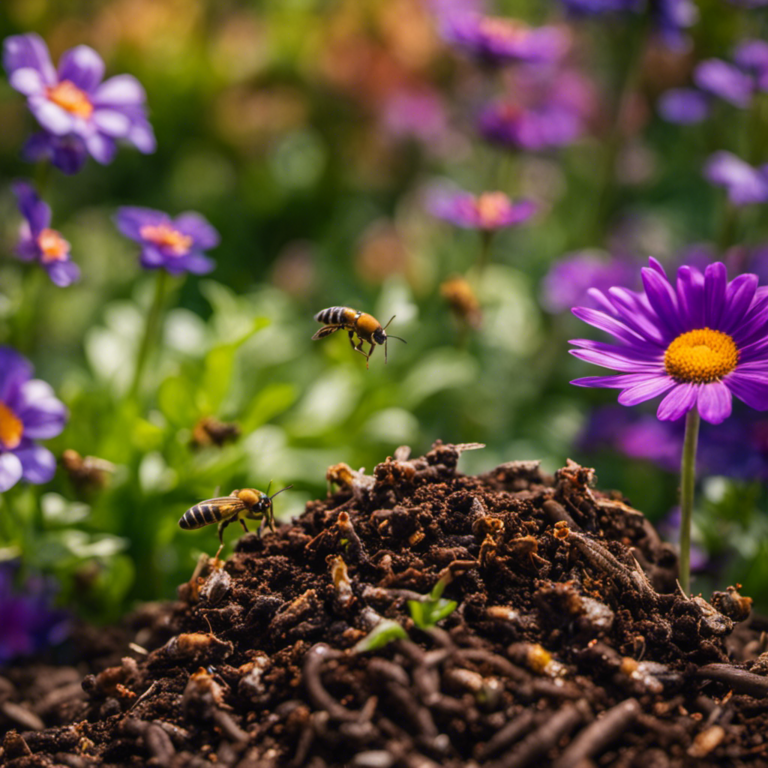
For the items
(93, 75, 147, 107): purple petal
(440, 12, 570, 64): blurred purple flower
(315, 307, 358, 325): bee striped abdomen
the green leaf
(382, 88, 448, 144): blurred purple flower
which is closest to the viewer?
the green leaf

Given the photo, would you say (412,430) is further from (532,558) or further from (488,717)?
(488,717)

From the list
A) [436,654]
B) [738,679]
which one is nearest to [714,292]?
[738,679]

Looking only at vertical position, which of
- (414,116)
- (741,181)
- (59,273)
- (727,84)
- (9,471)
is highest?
(414,116)

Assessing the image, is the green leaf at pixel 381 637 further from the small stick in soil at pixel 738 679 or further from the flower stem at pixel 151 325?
the flower stem at pixel 151 325

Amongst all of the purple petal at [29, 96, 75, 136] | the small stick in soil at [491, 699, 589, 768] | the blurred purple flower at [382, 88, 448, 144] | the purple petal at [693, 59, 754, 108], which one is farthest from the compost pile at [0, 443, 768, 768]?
the blurred purple flower at [382, 88, 448, 144]

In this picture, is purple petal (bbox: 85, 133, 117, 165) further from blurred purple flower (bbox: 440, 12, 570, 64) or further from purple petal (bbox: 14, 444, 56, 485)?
blurred purple flower (bbox: 440, 12, 570, 64)

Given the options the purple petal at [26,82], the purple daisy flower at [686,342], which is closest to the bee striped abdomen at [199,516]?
the purple daisy flower at [686,342]

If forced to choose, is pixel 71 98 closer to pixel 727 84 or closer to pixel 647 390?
pixel 647 390
